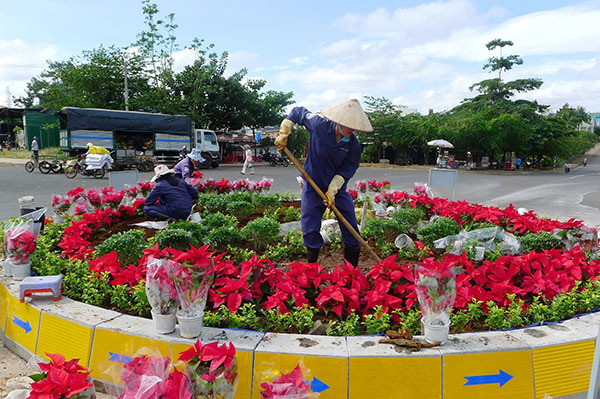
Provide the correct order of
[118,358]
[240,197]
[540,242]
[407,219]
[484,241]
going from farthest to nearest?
[240,197]
[407,219]
[484,241]
[540,242]
[118,358]

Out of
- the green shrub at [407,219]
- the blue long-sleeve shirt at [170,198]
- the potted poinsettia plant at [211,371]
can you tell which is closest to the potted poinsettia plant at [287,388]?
the potted poinsettia plant at [211,371]

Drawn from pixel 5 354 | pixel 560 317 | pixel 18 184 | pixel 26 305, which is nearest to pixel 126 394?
pixel 26 305

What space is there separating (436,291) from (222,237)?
96.3 inches

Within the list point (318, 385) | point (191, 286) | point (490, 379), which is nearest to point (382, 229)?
point (490, 379)

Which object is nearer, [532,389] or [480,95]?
[532,389]

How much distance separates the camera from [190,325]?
2.33 m

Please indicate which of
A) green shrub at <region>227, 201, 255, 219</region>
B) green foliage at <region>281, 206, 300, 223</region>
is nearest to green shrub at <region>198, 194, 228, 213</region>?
green shrub at <region>227, 201, 255, 219</region>

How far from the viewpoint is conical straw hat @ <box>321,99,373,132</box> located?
338 centimetres

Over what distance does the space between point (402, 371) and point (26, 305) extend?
2.42 m

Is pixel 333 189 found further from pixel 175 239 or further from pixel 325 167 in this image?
pixel 175 239

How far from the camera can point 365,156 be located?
31.8 m

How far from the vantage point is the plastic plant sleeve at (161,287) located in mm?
2279

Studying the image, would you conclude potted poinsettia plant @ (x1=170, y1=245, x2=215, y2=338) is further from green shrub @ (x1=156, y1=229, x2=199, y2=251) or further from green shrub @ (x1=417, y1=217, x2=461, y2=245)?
green shrub @ (x1=417, y1=217, x2=461, y2=245)

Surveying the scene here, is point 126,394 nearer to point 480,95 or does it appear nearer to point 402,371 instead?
point 402,371
